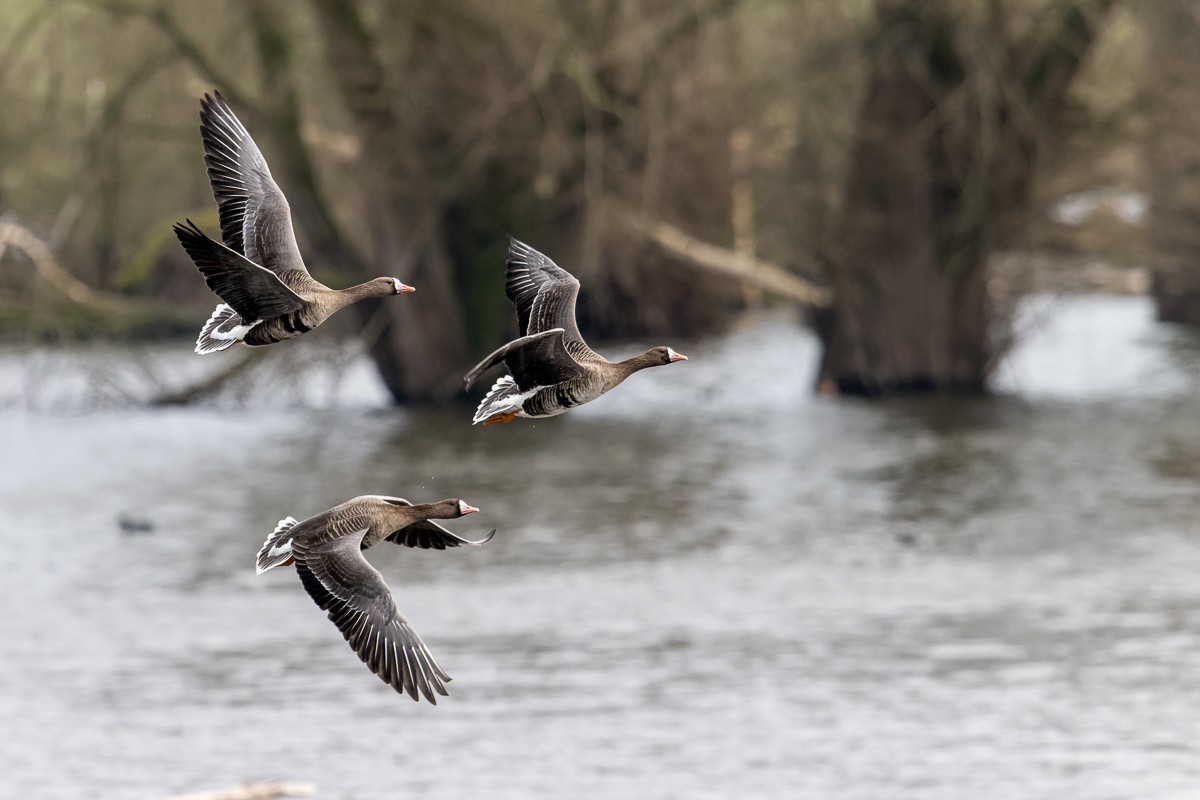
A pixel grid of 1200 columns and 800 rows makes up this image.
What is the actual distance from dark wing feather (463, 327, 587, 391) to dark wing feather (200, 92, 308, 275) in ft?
2.01

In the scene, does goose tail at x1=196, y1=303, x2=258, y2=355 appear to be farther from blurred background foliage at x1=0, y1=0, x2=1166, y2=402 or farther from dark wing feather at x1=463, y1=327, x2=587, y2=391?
blurred background foliage at x1=0, y1=0, x2=1166, y2=402

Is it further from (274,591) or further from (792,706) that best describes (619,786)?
(274,591)

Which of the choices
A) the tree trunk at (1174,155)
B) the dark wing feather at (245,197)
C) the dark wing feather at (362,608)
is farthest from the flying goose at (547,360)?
the tree trunk at (1174,155)

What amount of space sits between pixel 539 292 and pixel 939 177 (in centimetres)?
3572

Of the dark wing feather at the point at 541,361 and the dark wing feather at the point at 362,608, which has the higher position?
the dark wing feather at the point at 541,361

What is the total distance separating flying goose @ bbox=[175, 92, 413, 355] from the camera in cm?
435

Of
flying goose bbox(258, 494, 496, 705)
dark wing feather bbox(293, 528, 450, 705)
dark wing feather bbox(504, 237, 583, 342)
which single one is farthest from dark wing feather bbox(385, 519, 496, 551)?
dark wing feather bbox(504, 237, 583, 342)

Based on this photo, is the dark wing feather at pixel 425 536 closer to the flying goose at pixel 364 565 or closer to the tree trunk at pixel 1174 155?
the flying goose at pixel 364 565

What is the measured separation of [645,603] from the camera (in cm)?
2683

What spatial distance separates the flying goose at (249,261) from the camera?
4.35 meters

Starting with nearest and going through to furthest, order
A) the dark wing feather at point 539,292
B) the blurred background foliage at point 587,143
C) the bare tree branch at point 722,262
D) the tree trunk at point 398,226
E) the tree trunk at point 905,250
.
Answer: the dark wing feather at point 539,292 < the blurred background foliage at point 587,143 < the bare tree branch at point 722,262 < the tree trunk at point 398,226 < the tree trunk at point 905,250

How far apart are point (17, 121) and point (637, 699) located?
2368 centimetres

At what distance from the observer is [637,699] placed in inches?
888

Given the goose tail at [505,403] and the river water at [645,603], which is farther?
the river water at [645,603]
